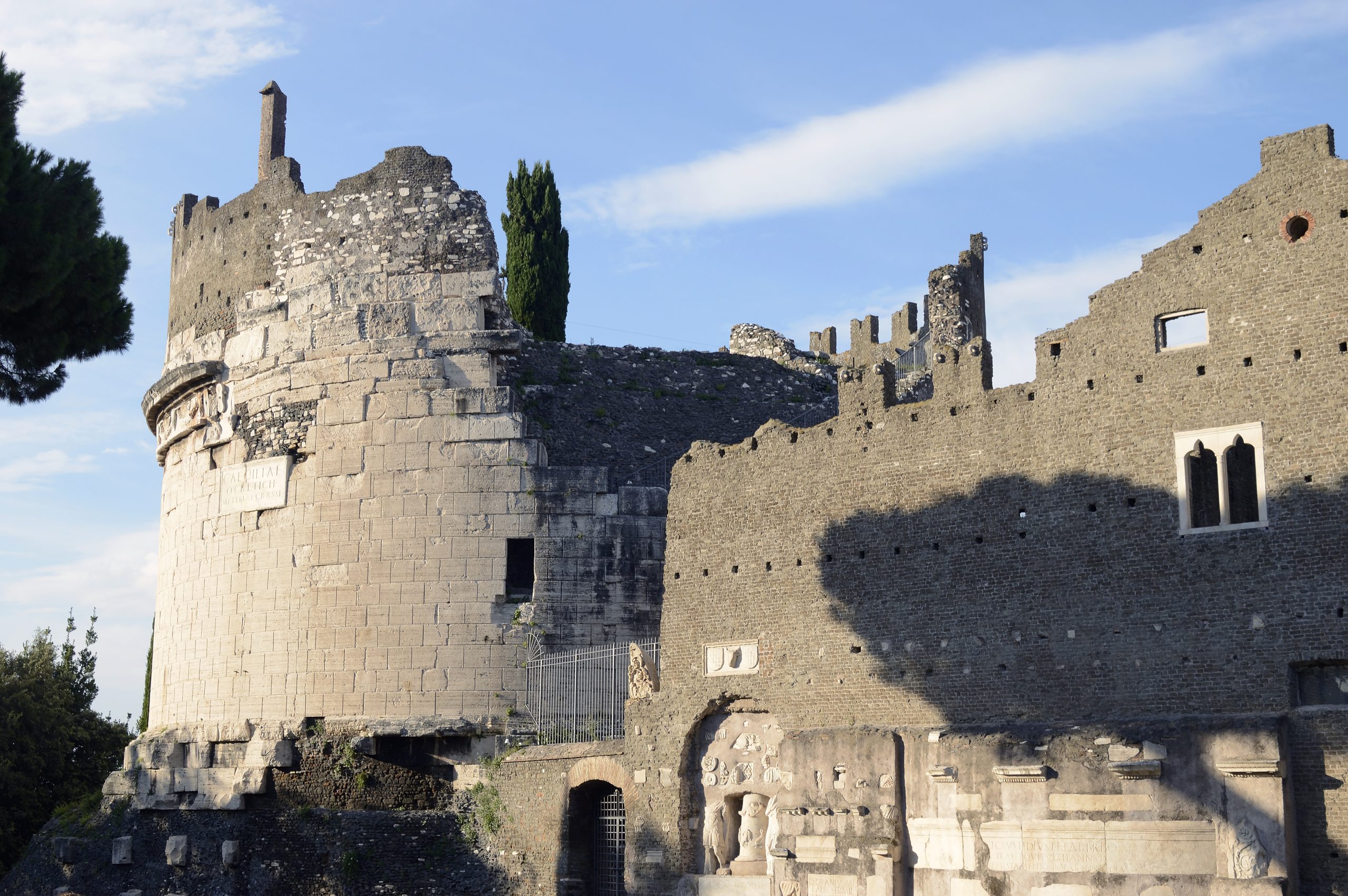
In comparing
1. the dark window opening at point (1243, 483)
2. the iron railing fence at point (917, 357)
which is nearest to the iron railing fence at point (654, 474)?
the iron railing fence at point (917, 357)

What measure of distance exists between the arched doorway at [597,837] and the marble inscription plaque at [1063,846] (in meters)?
5.87

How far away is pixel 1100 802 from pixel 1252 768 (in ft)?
4.92

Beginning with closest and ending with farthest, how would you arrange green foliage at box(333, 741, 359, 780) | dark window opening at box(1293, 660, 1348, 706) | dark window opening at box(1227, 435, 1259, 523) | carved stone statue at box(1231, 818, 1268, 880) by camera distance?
1. carved stone statue at box(1231, 818, 1268, 880)
2. dark window opening at box(1293, 660, 1348, 706)
3. dark window opening at box(1227, 435, 1259, 523)
4. green foliage at box(333, 741, 359, 780)

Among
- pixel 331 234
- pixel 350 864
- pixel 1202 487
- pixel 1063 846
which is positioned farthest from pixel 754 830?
pixel 331 234

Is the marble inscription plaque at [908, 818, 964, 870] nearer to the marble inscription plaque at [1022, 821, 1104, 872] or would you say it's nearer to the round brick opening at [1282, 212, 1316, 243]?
the marble inscription plaque at [1022, 821, 1104, 872]

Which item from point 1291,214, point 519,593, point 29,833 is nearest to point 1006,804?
point 1291,214

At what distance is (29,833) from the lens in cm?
2855

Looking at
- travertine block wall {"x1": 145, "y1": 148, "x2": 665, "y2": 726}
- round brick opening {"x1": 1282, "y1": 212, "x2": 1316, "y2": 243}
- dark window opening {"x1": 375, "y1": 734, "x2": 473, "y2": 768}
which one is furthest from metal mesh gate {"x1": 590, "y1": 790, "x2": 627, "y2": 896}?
round brick opening {"x1": 1282, "y1": 212, "x2": 1316, "y2": 243}

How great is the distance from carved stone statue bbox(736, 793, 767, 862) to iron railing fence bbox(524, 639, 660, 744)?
2942 mm

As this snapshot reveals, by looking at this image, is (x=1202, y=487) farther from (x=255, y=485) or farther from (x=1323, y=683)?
(x=255, y=485)

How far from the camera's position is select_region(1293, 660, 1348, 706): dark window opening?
1403 centimetres

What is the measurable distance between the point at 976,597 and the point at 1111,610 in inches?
58.8

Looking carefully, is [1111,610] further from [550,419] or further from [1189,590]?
[550,419]

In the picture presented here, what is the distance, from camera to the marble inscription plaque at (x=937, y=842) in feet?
50.7
